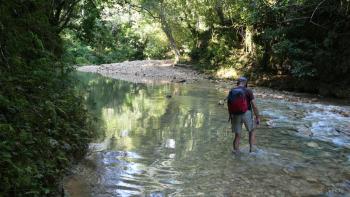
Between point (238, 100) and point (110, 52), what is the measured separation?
43.2 m

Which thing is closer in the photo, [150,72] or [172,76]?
[172,76]

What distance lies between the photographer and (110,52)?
165 feet

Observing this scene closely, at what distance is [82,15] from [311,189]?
986 centimetres

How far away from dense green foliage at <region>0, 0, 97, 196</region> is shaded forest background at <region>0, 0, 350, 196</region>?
0.05 ft

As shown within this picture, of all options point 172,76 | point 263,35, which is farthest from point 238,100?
point 172,76

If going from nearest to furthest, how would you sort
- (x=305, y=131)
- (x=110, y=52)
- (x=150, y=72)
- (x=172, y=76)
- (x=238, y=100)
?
(x=238, y=100) < (x=305, y=131) < (x=172, y=76) < (x=150, y=72) < (x=110, y=52)

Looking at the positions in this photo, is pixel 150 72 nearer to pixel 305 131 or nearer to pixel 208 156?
pixel 305 131

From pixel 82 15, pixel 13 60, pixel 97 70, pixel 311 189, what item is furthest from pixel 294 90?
pixel 97 70

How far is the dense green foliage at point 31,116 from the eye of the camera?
4.17m

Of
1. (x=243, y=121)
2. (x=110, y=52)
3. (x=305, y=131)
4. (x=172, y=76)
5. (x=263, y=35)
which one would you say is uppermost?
(x=263, y=35)

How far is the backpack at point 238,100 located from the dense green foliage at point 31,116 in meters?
3.04

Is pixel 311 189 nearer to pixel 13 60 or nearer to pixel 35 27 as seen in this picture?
pixel 13 60

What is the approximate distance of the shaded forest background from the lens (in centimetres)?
492

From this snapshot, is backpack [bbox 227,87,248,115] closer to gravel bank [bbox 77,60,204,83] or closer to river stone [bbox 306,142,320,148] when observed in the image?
river stone [bbox 306,142,320,148]
